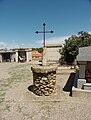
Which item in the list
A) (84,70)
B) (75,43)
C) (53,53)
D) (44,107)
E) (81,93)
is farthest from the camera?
(53,53)

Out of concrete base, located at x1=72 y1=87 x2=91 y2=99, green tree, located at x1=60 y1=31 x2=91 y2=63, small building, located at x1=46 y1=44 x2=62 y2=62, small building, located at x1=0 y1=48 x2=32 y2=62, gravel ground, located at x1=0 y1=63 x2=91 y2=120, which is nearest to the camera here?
gravel ground, located at x1=0 y1=63 x2=91 y2=120

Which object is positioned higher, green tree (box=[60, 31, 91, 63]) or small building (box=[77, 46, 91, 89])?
green tree (box=[60, 31, 91, 63])

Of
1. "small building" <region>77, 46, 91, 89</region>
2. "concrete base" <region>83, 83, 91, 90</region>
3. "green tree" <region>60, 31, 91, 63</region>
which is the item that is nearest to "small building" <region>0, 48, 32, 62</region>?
"green tree" <region>60, 31, 91, 63</region>

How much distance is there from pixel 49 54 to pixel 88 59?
2283cm

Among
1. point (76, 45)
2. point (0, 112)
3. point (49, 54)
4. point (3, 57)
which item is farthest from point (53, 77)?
point (3, 57)

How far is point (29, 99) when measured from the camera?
285 inches

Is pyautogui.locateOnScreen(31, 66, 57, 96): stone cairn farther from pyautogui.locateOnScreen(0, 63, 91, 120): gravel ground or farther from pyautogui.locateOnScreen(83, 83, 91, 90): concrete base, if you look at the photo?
pyautogui.locateOnScreen(83, 83, 91, 90): concrete base

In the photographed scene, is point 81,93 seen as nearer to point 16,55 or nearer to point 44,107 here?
point 44,107

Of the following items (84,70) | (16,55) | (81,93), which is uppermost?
(16,55)

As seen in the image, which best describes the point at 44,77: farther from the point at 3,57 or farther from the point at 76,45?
the point at 3,57

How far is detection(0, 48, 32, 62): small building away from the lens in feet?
121

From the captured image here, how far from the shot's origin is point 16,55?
36.7 m

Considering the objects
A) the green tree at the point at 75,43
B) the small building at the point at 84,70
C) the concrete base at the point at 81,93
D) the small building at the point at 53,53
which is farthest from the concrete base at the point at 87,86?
the small building at the point at 53,53

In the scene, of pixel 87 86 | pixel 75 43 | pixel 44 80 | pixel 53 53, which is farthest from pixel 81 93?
pixel 53 53
